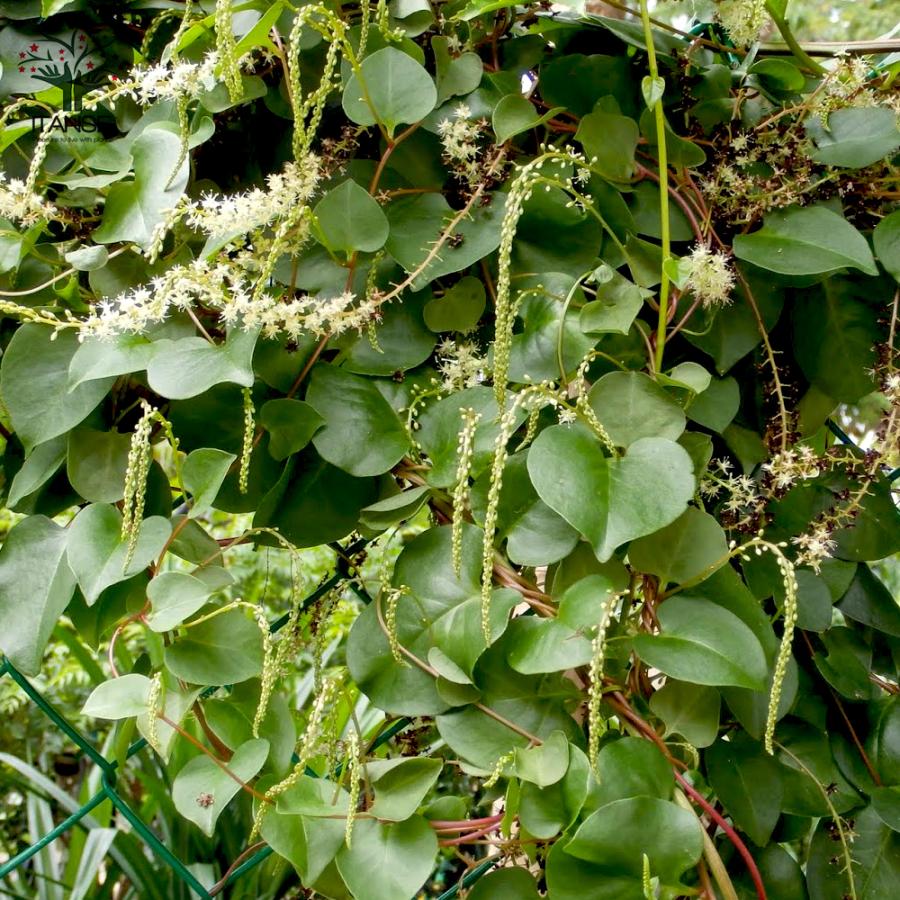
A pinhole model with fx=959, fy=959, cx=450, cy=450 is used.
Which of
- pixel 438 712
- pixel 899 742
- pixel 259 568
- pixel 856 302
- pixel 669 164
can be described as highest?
pixel 669 164

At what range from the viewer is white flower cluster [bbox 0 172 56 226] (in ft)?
2.24

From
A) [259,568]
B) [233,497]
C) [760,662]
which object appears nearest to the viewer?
[760,662]

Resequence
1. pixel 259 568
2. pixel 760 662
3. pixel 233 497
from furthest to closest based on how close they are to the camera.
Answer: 1. pixel 259 568
2. pixel 233 497
3. pixel 760 662

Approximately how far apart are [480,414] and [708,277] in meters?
0.19

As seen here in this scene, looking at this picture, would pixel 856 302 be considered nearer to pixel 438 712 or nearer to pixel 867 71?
pixel 867 71

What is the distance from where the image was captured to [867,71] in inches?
29.6

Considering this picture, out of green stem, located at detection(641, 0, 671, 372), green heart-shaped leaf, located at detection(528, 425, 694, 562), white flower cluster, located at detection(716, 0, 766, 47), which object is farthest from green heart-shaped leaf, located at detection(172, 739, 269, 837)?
white flower cluster, located at detection(716, 0, 766, 47)

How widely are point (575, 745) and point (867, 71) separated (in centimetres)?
56

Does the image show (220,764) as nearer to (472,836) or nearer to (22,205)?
(472,836)

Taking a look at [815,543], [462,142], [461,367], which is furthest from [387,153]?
[815,543]

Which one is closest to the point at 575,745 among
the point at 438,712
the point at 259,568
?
the point at 438,712

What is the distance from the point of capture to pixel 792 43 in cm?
77

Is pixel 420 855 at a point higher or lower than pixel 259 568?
higher

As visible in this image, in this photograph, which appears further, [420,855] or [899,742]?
[899,742]
